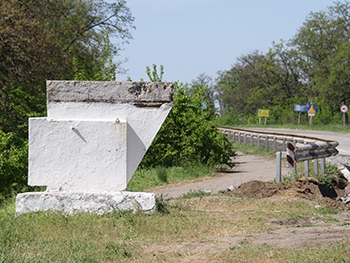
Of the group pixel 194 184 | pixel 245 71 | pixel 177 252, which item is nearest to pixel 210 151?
pixel 194 184

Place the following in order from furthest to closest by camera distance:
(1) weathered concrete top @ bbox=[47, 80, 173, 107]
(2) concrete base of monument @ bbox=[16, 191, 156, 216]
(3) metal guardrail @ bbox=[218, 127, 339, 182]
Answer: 1. (3) metal guardrail @ bbox=[218, 127, 339, 182]
2. (1) weathered concrete top @ bbox=[47, 80, 173, 107]
3. (2) concrete base of monument @ bbox=[16, 191, 156, 216]

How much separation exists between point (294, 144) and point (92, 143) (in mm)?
7290

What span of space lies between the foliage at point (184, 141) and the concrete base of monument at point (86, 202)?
1235 centimetres

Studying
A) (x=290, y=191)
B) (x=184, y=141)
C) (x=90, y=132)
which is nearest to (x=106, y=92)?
(x=90, y=132)

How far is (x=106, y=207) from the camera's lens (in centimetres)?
1071

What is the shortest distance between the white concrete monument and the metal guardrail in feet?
19.5

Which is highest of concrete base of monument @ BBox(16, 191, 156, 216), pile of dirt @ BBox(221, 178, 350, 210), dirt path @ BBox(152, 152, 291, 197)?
concrete base of monument @ BBox(16, 191, 156, 216)

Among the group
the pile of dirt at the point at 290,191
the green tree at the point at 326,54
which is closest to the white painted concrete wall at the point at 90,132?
the pile of dirt at the point at 290,191

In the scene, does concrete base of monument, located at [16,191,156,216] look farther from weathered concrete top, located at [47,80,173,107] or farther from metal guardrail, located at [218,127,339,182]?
metal guardrail, located at [218,127,339,182]

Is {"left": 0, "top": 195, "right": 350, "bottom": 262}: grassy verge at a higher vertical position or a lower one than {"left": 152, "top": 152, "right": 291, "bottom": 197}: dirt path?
higher

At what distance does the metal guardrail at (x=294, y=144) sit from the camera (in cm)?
1672

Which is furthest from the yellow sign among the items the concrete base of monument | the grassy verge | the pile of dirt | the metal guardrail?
the concrete base of monument

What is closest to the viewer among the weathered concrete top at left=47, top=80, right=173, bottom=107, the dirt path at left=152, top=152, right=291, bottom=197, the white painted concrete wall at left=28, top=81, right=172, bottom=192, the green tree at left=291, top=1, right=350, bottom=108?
the white painted concrete wall at left=28, top=81, right=172, bottom=192

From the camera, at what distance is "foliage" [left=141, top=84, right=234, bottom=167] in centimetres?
2330
